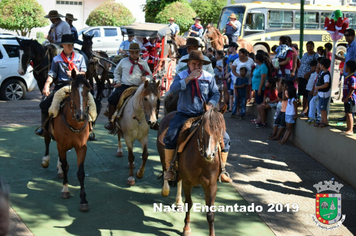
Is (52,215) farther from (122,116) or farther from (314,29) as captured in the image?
(314,29)

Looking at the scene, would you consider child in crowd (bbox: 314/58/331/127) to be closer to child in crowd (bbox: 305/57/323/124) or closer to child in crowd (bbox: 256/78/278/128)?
child in crowd (bbox: 305/57/323/124)

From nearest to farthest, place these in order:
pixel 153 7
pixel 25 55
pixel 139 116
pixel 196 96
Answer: pixel 196 96 → pixel 139 116 → pixel 25 55 → pixel 153 7

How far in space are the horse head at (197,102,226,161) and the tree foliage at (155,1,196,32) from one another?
99.9 ft

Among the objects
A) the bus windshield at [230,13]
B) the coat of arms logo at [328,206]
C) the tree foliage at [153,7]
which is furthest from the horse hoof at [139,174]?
the tree foliage at [153,7]

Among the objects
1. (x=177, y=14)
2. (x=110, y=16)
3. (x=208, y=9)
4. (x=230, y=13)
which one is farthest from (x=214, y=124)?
(x=208, y=9)

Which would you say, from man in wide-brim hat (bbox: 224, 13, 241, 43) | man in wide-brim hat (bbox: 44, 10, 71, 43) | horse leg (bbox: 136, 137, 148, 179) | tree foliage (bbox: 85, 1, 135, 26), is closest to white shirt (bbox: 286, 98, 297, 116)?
horse leg (bbox: 136, 137, 148, 179)

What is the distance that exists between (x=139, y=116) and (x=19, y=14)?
81.2 feet

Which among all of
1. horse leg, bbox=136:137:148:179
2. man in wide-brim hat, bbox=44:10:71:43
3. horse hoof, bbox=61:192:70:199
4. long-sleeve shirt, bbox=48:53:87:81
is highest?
man in wide-brim hat, bbox=44:10:71:43

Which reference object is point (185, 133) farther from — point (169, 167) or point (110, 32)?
point (110, 32)

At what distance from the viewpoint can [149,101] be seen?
7.83 meters

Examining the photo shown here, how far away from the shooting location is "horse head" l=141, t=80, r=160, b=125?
7.77 meters

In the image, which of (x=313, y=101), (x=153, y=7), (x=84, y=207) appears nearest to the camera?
(x=84, y=207)

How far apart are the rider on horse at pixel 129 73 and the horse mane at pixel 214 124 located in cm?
357

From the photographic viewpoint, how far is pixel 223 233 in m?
6.64
